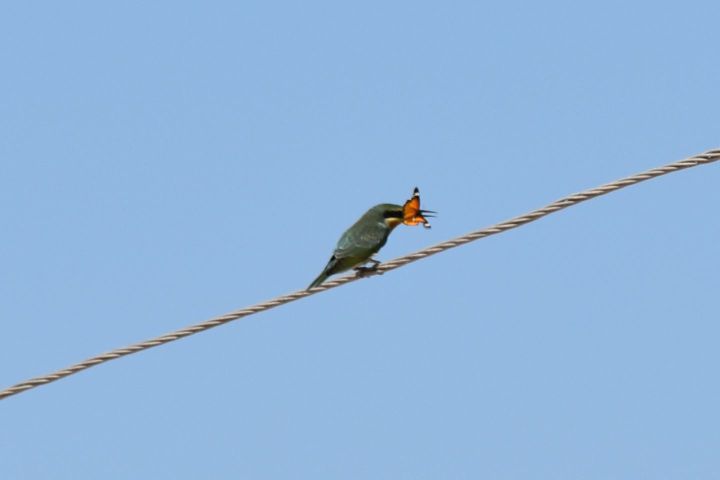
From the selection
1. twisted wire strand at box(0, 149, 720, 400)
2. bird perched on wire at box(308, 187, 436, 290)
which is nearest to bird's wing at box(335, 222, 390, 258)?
bird perched on wire at box(308, 187, 436, 290)

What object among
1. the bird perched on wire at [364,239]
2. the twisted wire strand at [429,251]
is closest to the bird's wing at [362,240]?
the bird perched on wire at [364,239]

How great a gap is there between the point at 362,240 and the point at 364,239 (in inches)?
1.1

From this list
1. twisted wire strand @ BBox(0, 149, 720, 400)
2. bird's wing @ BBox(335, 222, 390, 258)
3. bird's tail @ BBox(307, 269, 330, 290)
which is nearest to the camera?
twisted wire strand @ BBox(0, 149, 720, 400)

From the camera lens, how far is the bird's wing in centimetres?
928

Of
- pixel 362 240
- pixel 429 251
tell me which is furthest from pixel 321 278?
pixel 429 251

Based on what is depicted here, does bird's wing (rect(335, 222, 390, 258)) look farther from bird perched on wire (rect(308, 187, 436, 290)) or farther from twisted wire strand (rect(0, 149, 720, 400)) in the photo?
twisted wire strand (rect(0, 149, 720, 400))

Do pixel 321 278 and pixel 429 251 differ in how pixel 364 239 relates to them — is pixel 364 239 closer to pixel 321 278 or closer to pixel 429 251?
pixel 321 278

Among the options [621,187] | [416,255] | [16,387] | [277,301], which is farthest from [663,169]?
[16,387]

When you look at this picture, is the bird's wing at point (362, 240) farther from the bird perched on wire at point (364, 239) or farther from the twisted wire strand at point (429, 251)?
the twisted wire strand at point (429, 251)

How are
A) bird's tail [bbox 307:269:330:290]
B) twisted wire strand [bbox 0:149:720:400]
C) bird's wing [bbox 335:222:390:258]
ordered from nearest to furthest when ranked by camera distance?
1. twisted wire strand [bbox 0:149:720:400]
2. bird's tail [bbox 307:269:330:290]
3. bird's wing [bbox 335:222:390:258]

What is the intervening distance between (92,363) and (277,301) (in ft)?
2.86

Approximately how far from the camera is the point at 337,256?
9281mm

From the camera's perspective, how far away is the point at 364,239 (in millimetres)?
9422

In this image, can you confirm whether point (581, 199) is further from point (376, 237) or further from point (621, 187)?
point (376, 237)
